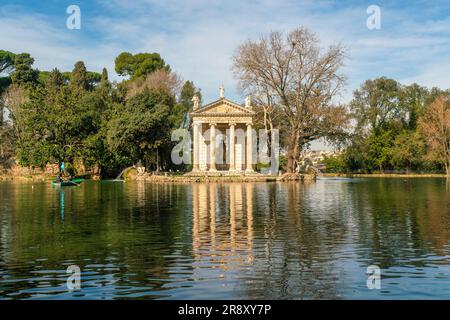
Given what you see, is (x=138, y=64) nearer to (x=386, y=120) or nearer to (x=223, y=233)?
(x=386, y=120)

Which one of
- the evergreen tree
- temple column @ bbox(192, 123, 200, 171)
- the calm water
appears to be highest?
the evergreen tree

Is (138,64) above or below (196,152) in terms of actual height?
above

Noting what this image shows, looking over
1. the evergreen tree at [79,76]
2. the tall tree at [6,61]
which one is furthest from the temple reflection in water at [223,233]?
the tall tree at [6,61]

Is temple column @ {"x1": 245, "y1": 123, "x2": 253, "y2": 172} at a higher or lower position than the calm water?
higher

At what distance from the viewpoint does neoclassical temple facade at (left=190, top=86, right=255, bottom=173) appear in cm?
7425

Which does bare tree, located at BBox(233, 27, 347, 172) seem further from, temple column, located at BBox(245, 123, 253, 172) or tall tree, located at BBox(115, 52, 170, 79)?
tall tree, located at BBox(115, 52, 170, 79)

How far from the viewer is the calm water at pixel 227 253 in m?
11.1

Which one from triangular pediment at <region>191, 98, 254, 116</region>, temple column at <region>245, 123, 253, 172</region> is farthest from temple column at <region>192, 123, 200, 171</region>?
temple column at <region>245, 123, 253, 172</region>

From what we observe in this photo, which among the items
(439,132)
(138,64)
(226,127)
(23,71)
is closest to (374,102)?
(439,132)

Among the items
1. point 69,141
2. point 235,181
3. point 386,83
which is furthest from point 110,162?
point 386,83

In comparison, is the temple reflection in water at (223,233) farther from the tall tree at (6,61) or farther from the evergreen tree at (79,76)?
the tall tree at (6,61)

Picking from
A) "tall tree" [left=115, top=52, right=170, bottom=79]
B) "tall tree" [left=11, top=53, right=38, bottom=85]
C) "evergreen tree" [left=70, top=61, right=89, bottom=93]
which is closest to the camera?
"tall tree" [left=11, top=53, right=38, bottom=85]

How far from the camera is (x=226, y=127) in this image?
80.8 m

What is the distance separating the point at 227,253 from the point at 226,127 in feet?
217
